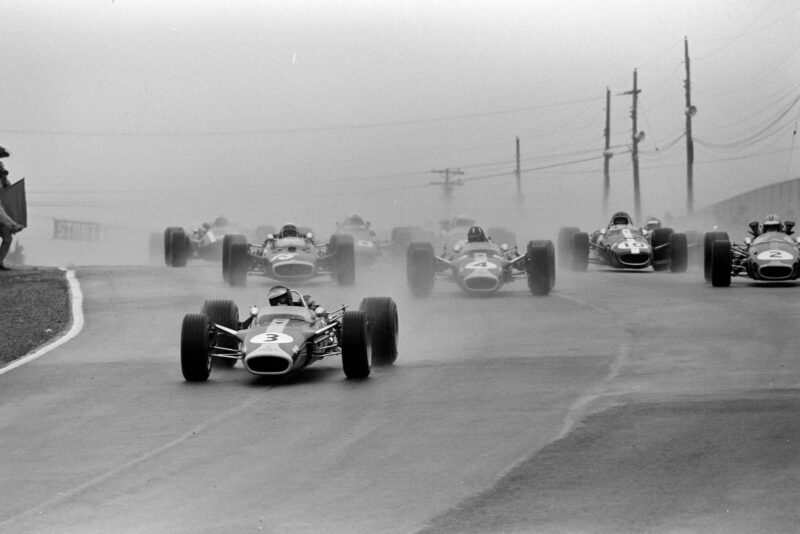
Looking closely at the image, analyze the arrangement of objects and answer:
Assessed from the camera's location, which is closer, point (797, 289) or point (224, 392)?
point (224, 392)

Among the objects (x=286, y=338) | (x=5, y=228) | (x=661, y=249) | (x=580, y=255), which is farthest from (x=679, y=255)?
(x=286, y=338)

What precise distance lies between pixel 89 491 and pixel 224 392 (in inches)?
223

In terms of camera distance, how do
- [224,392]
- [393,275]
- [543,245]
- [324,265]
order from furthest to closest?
1. [393,275]
2. [324,265]
3. [543,245]
4. [224,392]

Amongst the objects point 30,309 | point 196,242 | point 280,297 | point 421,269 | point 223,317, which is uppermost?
point 196,242

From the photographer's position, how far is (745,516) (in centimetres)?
1020

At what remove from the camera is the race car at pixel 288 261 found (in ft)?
119

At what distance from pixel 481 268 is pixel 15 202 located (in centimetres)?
1690

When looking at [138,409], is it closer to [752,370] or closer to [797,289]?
[752,370]

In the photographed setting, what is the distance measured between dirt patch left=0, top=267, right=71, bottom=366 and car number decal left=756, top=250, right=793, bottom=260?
1579 centimetres

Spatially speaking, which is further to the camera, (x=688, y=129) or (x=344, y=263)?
(x=688, y=129)

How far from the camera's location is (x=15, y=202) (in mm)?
42312

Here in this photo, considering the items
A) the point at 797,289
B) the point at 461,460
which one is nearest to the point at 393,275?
the point at 797,289

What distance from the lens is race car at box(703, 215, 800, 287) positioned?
32875 millimetres

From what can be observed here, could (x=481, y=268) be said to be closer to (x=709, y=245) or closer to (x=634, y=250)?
(x=709, y=245)
